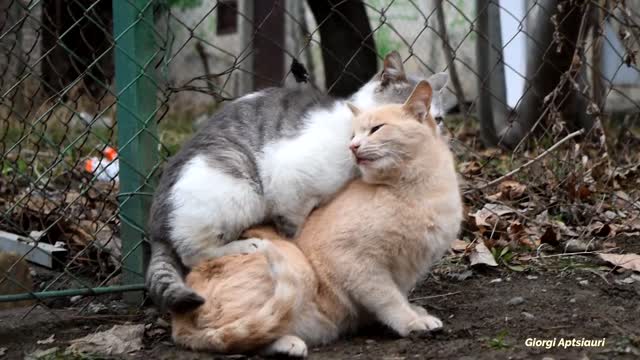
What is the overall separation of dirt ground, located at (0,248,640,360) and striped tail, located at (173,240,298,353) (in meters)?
0.05

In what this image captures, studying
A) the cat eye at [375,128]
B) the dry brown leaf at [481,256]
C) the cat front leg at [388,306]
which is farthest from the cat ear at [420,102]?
the dry brown leaf at [481,256]

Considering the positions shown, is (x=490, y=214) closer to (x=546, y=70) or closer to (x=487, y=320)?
(x=487, y=320)

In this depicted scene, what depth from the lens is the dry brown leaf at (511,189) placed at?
4062 mm

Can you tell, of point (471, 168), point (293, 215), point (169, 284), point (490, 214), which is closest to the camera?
point (169, 284)

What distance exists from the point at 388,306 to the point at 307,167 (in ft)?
2.07

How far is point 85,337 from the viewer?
2.86m

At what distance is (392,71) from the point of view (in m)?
3.54

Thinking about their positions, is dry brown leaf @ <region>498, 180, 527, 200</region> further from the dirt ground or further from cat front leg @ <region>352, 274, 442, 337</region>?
cat front leg @ <region>352, 274, 442, 337</region>

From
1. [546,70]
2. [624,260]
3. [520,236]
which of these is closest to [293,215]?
[520,236]

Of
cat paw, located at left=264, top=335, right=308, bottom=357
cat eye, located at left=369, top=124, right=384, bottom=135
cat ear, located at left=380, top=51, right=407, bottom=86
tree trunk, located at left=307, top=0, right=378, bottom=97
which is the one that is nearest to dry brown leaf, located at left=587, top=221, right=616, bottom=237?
cat ear, located at left=380, top=51, right=407, bottom=86

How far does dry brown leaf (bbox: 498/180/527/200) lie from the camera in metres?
4.06

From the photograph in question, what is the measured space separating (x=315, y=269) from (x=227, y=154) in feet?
1.96

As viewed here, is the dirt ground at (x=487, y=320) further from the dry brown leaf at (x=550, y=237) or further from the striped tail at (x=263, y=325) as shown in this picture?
the dry brown leaf at (x=550, y=237)

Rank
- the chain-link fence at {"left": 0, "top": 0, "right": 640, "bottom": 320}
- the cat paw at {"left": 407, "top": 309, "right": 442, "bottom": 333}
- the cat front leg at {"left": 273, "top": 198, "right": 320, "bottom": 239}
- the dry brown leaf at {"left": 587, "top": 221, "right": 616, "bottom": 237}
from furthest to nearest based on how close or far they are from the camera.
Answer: the dry brown leaf at {"left": 587, "top": 221, "right": 616, "bottom": 237} → the chain-link fence at {"left": 0, "top": 0, "right": 640, "bottom": 320} → the cat front leg at {"left": 273, "top": 198, "right": 320, "bottom": 239} → the cat paw at {"left": 407, "top": 309, "right": 442, "bottom": 333}
